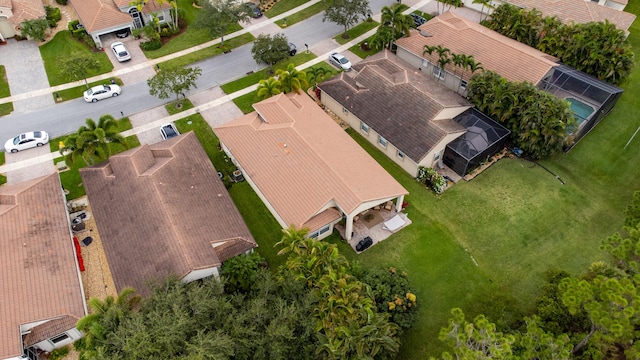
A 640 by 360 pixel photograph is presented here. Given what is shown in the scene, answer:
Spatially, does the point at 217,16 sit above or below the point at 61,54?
above

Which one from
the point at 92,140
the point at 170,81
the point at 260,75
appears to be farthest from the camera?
the point at 260,75

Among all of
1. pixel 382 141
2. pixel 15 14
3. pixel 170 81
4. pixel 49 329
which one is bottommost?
pixel 49 329

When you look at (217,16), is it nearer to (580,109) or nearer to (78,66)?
(78,66)

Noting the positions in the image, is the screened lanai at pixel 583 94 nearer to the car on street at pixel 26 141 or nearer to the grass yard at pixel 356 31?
the grass yard at pixel 356 31

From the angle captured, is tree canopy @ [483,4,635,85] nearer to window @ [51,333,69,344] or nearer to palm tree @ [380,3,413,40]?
palm tree @ [380,3,413,40]

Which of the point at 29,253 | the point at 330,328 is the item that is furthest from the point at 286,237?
the point at 29,253

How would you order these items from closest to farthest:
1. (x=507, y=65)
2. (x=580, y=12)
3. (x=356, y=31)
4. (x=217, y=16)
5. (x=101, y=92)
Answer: (x=507, y=65) < (x=101, y=92) < (x=217, y=16) < (x=580, y=12) < (x=356, y=31)

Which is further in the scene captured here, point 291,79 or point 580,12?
point 580,12

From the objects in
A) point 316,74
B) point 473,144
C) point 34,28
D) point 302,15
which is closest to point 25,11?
point 34,28
